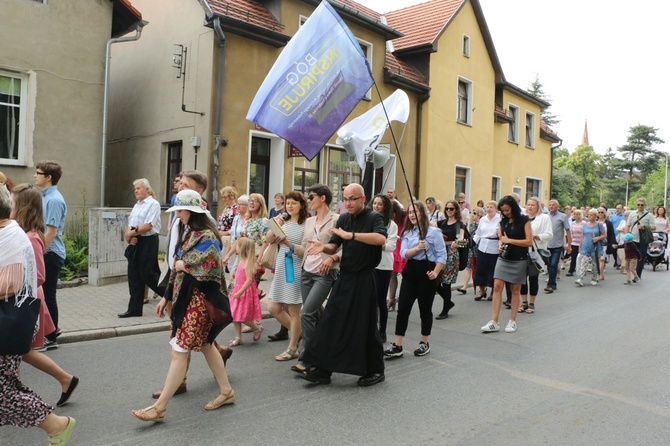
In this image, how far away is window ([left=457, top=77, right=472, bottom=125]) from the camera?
2145 centimetres

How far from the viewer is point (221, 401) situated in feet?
14.1

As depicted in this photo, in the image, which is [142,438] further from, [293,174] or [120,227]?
[293,174]

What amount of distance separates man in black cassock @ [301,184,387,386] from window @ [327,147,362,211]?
37.0ft

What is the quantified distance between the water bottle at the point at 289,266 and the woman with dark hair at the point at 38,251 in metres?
2.27

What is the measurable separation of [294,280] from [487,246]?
196 inches

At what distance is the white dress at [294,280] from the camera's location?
5.75 metres

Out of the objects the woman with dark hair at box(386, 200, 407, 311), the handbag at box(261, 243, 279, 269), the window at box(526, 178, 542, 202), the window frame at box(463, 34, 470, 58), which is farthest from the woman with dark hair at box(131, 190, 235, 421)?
the window at box(526, 178, 542, 202)

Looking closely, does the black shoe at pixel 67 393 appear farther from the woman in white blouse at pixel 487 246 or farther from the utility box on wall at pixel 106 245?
the woman in white blouse at pixel 487 246

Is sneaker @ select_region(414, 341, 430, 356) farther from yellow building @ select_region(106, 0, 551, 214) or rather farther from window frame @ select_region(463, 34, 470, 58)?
window frame @ select_region(463, 34, 470, 58)

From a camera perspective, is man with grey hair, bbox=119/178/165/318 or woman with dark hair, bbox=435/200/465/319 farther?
woman with dark hair, bbox=435/200/465/319

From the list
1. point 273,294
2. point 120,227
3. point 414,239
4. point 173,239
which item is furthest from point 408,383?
point 120,227

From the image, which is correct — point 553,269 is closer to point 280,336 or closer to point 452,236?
point 452,236

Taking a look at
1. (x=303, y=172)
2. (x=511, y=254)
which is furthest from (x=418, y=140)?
(x=511, y=254)

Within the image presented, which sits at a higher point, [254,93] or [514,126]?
[514,126]
